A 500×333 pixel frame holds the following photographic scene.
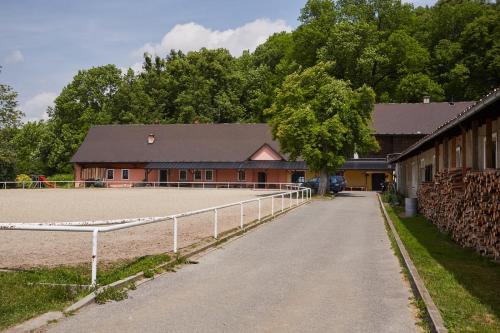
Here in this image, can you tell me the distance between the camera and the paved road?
660cm

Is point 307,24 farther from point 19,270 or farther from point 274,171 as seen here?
point 19,270

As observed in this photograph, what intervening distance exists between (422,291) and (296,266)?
315 centimetres

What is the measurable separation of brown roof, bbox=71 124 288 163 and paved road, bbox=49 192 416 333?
4711cm

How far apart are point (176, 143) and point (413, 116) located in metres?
27.5

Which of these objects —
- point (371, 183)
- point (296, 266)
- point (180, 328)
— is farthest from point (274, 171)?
point (180, 328)

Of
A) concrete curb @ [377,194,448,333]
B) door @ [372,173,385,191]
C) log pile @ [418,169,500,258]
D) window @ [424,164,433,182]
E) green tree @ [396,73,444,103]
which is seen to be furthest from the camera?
green tree @ [396,73,444,103]

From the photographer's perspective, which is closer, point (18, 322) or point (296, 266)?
point (18, 322)

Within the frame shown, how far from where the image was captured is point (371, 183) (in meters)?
56.6

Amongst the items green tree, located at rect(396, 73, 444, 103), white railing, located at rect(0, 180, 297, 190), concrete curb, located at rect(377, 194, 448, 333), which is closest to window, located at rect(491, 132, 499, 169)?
concrete curb, located at rect(377, 194, 448, 333)

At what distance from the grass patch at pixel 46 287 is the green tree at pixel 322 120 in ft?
97.9

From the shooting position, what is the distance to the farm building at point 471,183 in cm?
1096

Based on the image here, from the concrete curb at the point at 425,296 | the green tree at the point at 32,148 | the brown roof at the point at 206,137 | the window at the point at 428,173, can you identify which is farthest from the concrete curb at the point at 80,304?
the green tree at the point at 32,148

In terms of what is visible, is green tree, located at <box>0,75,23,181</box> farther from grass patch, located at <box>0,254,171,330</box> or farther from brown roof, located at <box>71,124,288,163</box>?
grass patch, located at <box>0,254,171,330</box>

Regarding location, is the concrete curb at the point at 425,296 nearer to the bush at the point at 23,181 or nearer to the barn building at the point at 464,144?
the barn building at the point at 464,144
